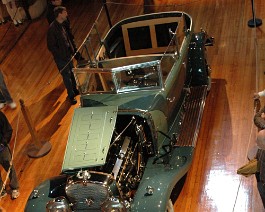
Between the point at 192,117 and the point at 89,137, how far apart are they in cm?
174

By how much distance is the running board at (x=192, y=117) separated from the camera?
19.8 feet

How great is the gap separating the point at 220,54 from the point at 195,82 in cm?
127

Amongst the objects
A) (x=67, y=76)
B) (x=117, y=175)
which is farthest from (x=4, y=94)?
(x=117, y=175)

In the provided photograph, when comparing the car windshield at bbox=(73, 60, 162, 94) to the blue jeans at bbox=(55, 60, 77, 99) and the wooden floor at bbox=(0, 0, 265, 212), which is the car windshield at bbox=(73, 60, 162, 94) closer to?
the wooden floor at bbox=(0, 0, 265, 212)

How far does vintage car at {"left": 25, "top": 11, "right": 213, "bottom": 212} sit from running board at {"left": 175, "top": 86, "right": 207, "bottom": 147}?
0.04 ft

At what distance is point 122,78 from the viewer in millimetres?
6059

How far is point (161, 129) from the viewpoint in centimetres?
584

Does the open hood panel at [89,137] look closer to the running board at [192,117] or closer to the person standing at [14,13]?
the running board at [192,117]

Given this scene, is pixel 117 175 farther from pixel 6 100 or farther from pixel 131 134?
pixel 6 100

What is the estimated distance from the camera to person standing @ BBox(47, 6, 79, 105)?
748 centimetres

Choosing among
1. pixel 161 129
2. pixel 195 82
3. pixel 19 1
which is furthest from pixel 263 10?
pixel 19 1

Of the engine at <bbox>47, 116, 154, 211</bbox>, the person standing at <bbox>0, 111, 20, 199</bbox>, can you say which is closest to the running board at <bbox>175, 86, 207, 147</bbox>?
the engine at <bbox>47, 116, 154, 211</bbox>

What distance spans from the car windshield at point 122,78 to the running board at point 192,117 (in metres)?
0.74

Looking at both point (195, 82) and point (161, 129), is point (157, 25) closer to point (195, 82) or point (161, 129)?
point (195, 82)
